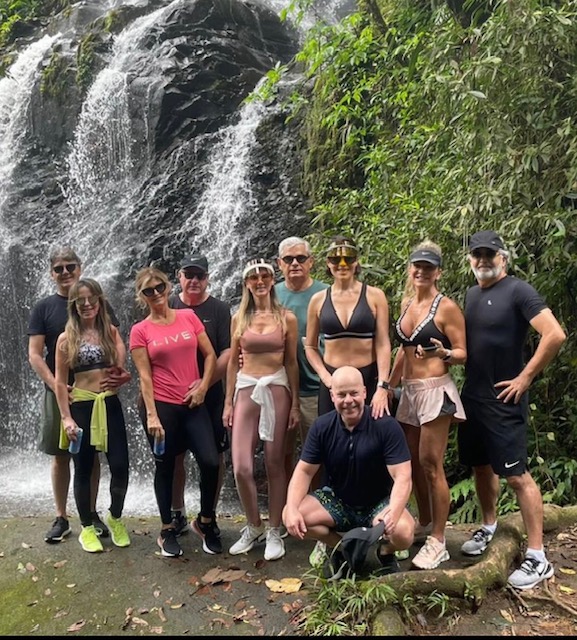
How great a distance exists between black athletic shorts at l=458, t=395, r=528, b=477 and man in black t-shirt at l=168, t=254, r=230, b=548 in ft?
6.53

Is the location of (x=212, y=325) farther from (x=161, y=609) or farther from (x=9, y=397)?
(x=9, y=397)

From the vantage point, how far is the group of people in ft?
11.9

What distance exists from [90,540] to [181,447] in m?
1.04

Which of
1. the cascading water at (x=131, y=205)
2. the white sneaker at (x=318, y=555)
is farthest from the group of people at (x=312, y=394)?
the cascading water at (x=131, y=205)

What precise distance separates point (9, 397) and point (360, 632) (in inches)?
379

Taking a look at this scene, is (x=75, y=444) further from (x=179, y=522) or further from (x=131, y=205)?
(x=131, y=205)

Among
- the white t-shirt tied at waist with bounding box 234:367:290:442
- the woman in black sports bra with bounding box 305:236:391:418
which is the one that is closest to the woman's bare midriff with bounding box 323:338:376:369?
the woman in black sports bra with bounding box 305:236:391:418

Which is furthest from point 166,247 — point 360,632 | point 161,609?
point 360,632

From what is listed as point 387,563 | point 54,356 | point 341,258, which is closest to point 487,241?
point 341,258

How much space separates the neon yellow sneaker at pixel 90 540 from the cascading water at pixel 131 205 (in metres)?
3.34

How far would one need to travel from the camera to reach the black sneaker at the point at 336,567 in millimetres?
3564

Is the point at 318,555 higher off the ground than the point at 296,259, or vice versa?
the point at 296,259

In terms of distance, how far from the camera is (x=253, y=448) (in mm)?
4312

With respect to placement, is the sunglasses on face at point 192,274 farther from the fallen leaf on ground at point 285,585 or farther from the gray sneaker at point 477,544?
the gray sneaker at point 477,544
